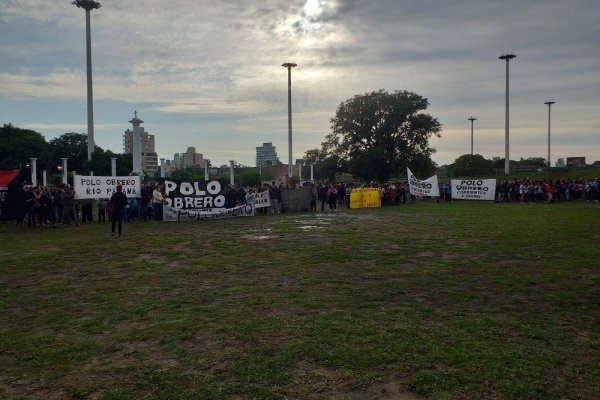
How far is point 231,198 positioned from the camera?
27469 millimetres

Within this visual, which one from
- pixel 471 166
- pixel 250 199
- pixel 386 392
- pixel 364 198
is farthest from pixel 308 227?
pixel 471 166

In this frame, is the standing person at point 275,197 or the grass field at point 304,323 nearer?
the grass field at point 304,323

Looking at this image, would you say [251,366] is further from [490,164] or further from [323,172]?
[490,164]

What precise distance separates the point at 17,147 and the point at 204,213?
83824 millimetres

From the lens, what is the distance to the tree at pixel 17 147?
88500 millimetres

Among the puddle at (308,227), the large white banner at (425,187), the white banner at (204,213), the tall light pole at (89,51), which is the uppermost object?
the tall light pole at (89,51)

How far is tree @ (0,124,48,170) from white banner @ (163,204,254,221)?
74824 millimetres

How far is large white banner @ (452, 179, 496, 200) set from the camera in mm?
40312

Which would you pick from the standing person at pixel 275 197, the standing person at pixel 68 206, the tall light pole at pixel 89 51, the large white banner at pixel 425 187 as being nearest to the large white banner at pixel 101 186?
the standing person at pixel 68 206

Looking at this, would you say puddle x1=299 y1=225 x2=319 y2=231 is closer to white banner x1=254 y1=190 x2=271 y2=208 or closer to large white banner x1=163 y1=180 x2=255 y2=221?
large white banner x1=163 y1=180 x2=255 y2=221

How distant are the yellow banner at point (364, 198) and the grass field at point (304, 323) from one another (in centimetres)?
2124

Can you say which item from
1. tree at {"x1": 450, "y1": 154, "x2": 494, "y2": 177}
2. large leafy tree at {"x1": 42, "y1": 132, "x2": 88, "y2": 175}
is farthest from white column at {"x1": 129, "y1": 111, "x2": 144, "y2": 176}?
tree at {"x1": 450, "y1": 154, "x2": 494, "y2": 177}

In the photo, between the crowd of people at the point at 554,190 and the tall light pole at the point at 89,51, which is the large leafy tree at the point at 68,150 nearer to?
the tall light pole at the point at 89,51

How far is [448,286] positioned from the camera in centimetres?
904
